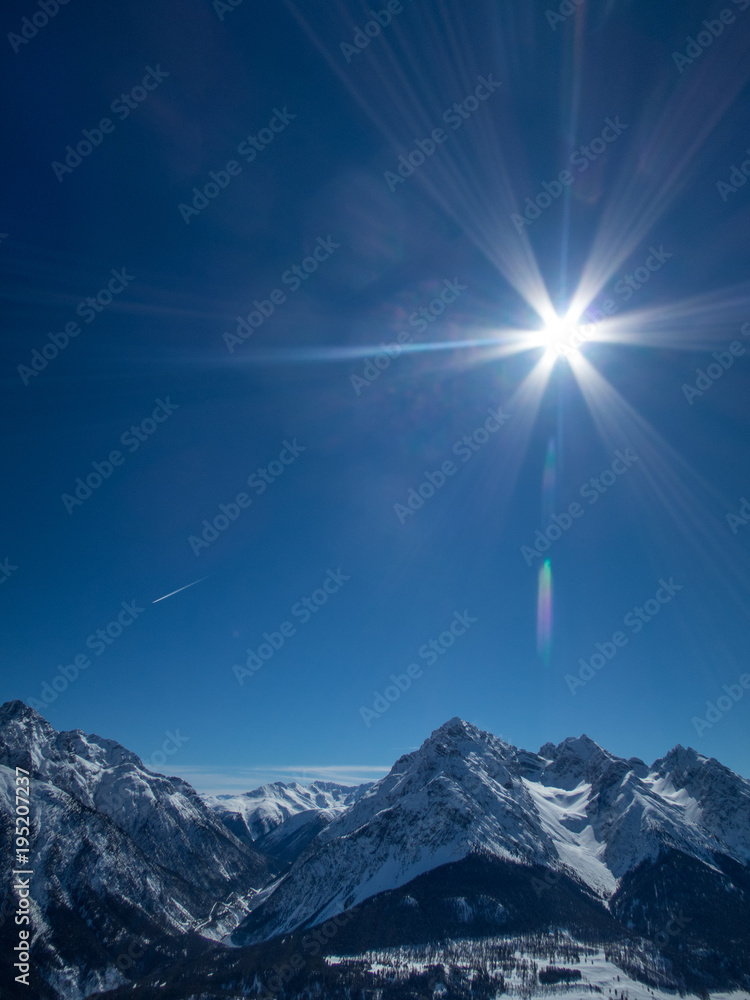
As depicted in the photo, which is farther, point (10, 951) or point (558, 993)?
point (10, 951)

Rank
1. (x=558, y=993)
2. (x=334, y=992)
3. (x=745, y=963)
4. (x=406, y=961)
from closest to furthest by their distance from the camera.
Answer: (x=558, y=993), (x=334, y=992), (x=406, y=961), (x=745, y=963)

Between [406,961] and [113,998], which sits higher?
Result: [406,961]

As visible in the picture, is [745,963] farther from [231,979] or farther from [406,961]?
[231,979]

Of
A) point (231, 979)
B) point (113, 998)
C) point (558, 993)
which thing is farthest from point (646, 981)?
point (113, 998)

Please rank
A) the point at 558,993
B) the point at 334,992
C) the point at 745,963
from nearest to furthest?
1. the point at 558,993
2. the point at 334,992
3. the point at 745,963

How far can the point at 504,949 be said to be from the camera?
7313 inches

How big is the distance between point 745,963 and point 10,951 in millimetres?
291050

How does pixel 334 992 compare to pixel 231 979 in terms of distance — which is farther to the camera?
pixel 231 979

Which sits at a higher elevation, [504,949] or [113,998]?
[504,949]

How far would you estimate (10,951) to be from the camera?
198500mm

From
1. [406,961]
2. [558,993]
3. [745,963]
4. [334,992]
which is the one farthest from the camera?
[745,963]

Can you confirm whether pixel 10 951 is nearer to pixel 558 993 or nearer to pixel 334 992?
pixel 334 992

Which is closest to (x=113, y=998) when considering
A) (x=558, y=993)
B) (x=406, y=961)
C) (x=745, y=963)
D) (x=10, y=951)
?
(x=10, y=951)

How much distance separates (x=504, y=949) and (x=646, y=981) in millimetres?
47368
